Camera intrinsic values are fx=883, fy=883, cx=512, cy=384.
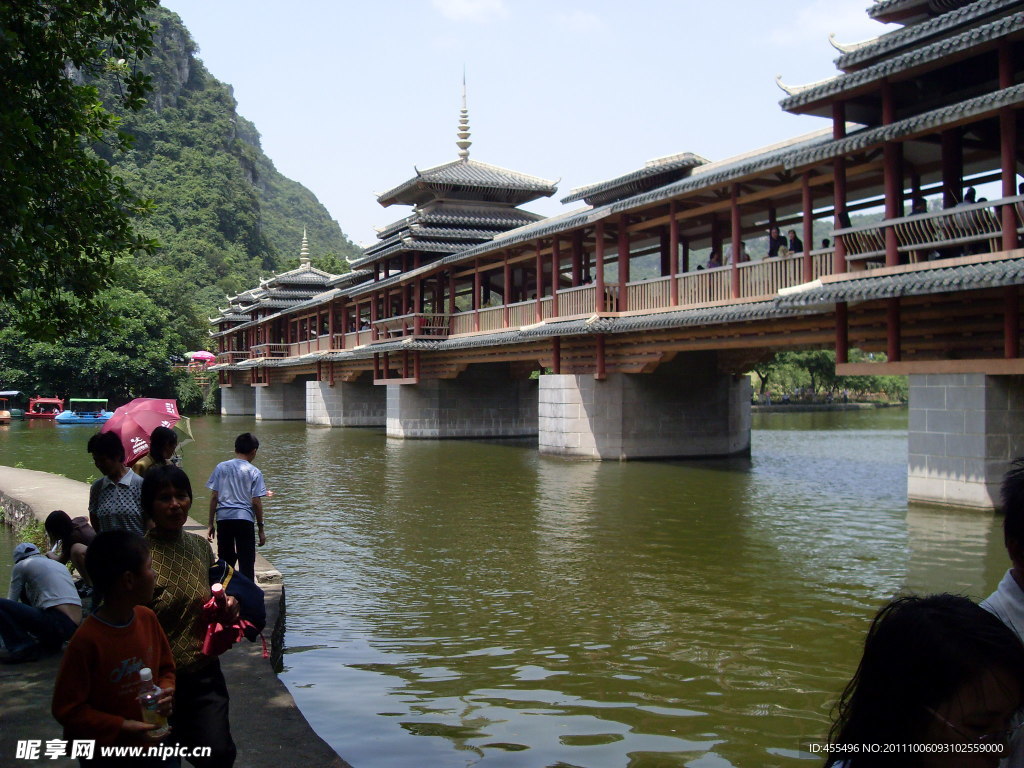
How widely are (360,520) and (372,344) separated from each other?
19.1 meters

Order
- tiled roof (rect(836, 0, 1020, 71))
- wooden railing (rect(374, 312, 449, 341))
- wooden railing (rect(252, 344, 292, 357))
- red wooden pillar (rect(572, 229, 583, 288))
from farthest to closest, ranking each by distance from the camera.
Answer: wooden railing (rect(252, 344, 292, 357)), wooden railing (rect(374, 312, 449, 341)), red wooden pillar (rect(572, 229, 583, 288)), tiled roof (rect(836, 0, 1020, 71))

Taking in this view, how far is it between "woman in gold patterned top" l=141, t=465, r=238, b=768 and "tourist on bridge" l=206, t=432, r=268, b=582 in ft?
10.2

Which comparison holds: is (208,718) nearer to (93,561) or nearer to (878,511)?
(93,561)

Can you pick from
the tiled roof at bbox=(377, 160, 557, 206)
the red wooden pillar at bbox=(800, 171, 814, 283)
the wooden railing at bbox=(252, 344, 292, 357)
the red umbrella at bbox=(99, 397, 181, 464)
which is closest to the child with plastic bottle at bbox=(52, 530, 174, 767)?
the red umbrella at bbox=(99, 397, 181, 464)

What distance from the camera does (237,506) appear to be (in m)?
7.15

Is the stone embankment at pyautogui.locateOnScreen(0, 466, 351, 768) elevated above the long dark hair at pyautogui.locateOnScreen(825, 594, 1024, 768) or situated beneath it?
situated beneath

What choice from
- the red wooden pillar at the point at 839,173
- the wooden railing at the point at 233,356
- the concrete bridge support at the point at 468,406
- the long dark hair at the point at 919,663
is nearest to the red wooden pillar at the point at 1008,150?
the red wooden pillar at the point at 839,173

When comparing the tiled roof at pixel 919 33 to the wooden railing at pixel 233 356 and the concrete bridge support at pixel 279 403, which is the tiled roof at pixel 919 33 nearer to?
the concrete bridge support at pixel 279 403

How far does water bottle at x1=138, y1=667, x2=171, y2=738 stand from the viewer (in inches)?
126

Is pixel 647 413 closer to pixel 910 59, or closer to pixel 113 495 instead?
pixel 910 59

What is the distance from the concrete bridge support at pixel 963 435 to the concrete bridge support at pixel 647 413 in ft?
27.2

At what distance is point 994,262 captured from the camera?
38.4 ft

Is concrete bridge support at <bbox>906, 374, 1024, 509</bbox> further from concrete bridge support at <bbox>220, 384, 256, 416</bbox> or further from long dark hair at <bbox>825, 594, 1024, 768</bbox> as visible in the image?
concrete bridge support at <bbox>220, 384, 256, 416</bbox>

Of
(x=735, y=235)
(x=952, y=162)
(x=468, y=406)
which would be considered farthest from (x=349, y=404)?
(x=952, y=162)
